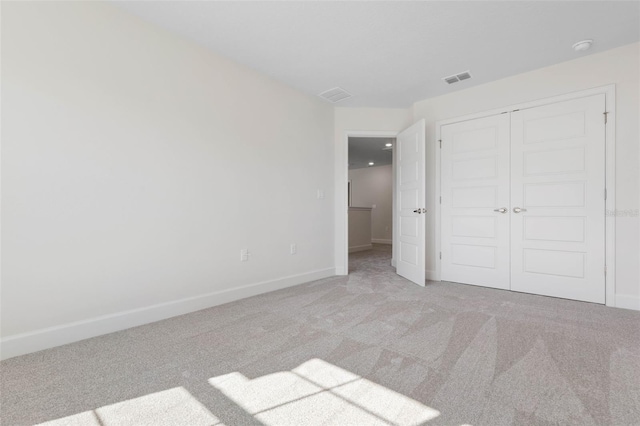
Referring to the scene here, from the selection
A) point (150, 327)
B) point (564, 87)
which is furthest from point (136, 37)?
point (564, 87)

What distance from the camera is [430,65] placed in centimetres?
316

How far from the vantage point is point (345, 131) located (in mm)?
4387

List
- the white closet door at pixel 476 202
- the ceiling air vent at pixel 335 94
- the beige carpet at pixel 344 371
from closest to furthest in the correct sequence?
the beige carpet at pixel 344 371 < the white closet door at pixel 476 202 < the ceiling air vent at pixel 335 94

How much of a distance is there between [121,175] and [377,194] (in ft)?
27.5

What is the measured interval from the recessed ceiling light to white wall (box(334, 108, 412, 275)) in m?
1.94

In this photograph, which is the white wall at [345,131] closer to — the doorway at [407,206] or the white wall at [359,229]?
the doorway at [407,206]

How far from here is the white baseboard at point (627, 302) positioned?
2717 millimetres

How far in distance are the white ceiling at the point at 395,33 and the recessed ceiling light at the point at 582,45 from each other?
0.06m

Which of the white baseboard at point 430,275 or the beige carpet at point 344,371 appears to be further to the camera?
the white baseboard at point 430,275

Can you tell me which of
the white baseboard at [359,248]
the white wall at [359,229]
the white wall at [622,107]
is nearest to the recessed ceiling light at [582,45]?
the white wall at [622,107]

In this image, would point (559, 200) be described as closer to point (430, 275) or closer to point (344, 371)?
point (430, 275)

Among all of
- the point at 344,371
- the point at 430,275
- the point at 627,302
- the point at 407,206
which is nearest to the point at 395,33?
the point at 407,206

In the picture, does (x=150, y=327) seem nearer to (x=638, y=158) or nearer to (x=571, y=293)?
(x=571, y=293)

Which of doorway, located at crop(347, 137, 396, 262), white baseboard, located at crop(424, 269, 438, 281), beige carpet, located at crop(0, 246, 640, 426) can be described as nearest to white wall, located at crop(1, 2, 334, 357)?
beige carpet, located at crop(0, 246, 640, 426)
